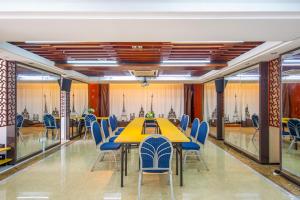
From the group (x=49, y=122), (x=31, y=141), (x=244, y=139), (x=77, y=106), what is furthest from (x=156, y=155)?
(x=77, y=106)

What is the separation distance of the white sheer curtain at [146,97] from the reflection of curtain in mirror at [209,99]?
201 centimetres

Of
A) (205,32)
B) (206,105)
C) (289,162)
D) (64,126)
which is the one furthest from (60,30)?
(206,105)

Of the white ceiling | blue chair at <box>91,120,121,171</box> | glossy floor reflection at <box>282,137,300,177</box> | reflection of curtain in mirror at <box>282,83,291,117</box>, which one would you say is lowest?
glossy floor reflection at <box>282,137,300,177</box>

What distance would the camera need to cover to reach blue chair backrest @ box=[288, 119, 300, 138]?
4283 millimetres

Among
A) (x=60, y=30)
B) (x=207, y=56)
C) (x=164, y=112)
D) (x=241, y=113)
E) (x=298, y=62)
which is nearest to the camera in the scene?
(x=60, y=30)

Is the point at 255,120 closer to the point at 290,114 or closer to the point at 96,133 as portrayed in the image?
the point at 290,114

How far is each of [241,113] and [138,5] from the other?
4734 mm

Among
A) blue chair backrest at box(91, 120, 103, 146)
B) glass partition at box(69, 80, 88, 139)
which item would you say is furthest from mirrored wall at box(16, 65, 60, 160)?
blue chair backrest at box(91, 120, 103, 146)

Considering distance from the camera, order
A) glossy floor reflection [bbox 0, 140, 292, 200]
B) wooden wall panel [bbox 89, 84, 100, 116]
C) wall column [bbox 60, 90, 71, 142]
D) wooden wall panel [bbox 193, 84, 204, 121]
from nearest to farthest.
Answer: glossy floor reflection [bbox 0, 140, 292, 200]
wall column [bbox 60, 90, 71, 142]
wooden wall panel [bbox 89, 84, 100, 116]
wooden wall panel [bbox 193, 84, 204, 121]

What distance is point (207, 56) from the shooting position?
216 inches

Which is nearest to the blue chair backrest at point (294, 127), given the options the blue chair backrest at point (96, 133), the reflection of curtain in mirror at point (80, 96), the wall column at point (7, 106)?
the blue chair backrest at point (96, 133)

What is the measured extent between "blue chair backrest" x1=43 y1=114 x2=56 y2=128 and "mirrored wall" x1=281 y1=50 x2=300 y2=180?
5.83m

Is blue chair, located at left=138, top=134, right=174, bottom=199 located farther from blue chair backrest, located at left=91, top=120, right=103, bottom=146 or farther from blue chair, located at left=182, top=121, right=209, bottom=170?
blue chair backrest, located at left=91, top=120, right=103, bottom=146

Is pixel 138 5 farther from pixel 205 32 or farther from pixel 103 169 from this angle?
pixel 103 169
